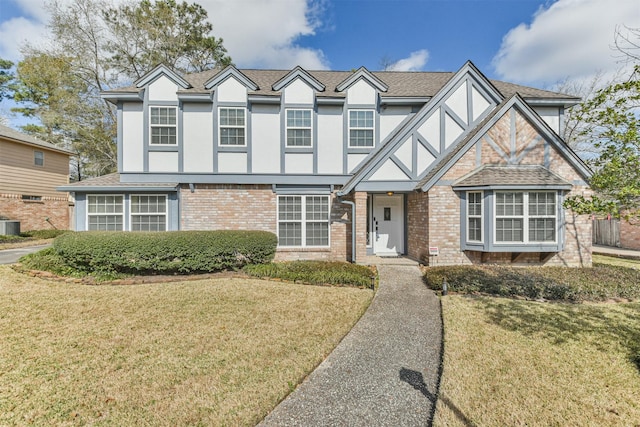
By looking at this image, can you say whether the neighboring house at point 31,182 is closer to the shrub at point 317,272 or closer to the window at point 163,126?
the window at point 163,126

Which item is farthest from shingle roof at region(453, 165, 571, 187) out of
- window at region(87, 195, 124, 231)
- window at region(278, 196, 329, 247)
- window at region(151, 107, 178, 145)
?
window at region(87, 195, 124, 231)

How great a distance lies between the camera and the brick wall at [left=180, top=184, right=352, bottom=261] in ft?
35.6

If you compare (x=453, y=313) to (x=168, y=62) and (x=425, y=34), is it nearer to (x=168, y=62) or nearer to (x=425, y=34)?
(x=425, y=34)

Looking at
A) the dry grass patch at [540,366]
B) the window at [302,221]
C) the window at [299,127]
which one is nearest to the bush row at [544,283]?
the dry grass patch at [540,366]

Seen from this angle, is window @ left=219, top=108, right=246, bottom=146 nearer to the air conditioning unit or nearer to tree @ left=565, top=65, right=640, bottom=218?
tree @ left=565, top=65, right=640, bottom=218

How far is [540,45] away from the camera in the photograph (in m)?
14.2

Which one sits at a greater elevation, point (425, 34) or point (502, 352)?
point (425, 34)

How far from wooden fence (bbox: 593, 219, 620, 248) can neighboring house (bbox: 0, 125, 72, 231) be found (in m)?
34.5

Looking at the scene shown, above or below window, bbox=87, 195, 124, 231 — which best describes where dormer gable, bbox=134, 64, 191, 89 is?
above

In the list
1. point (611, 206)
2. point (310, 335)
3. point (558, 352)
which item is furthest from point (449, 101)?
point (310, 335)

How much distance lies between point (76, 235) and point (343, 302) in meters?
8.49

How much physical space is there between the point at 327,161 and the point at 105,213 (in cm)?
893

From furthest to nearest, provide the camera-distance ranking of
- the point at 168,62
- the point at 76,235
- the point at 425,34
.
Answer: the point at 168,62 → the point at 425,34 → the point at 76,235

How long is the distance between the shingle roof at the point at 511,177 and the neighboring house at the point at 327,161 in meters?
0.07
